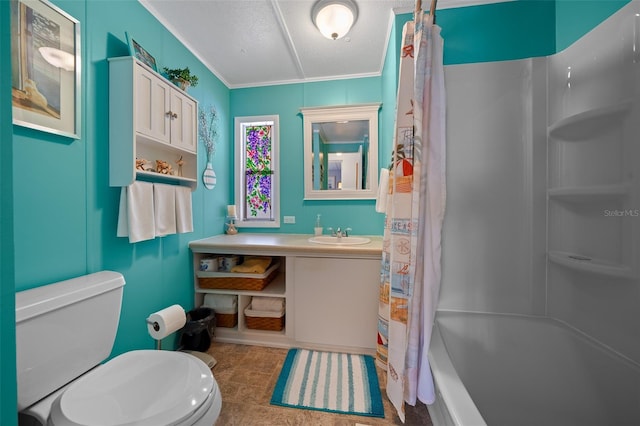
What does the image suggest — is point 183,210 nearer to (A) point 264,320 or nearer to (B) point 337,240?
(A) point 264,320

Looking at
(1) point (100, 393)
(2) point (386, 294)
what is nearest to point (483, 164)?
(2) point (386, 294)

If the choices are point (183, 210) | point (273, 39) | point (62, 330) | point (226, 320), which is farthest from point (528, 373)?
point (273, 39)

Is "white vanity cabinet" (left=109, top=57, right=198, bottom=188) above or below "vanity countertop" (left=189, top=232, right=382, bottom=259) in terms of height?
above

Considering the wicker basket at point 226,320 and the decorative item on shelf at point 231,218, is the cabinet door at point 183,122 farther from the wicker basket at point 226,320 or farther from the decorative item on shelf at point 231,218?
the wicker basket at point 226,320

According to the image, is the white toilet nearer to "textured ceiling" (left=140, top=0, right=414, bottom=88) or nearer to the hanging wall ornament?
the hanging wall ornament

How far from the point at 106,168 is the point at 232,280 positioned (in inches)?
45.3

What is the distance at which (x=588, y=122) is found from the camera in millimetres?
1151

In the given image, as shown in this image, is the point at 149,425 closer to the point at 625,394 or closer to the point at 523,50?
the point at 625,394

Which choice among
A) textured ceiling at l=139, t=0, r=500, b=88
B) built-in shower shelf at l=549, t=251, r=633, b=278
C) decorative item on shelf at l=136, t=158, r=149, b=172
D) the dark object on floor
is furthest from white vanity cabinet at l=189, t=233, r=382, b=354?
textured ceiling at l=139, t=0, r=500, b=88

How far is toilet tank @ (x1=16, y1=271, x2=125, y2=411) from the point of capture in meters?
0.83

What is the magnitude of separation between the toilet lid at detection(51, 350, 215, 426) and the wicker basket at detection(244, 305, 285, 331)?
0.89 meters

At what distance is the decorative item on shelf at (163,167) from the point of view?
1616mm

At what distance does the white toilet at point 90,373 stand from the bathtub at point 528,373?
1.00 meters

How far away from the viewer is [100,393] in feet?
2.95
